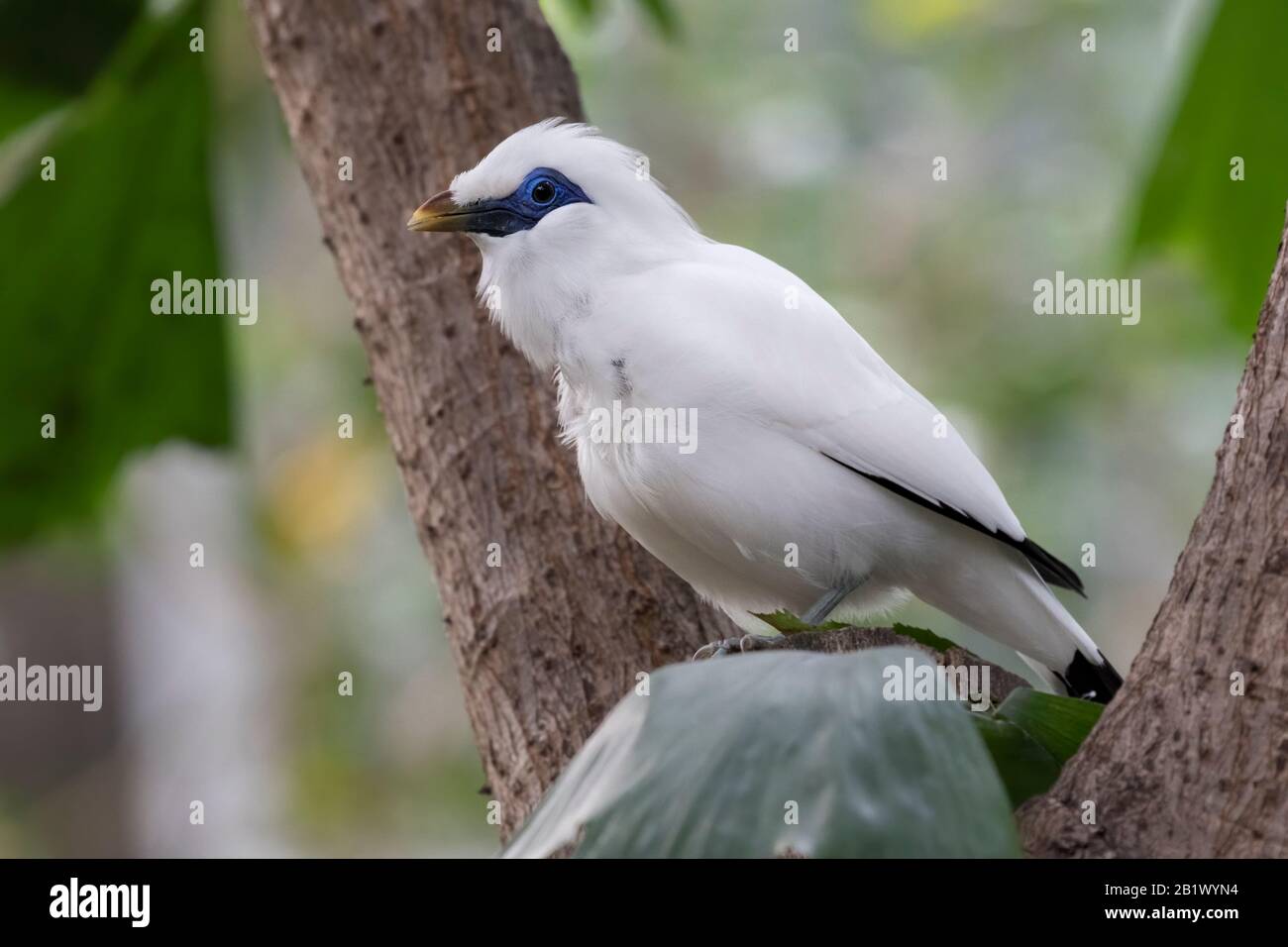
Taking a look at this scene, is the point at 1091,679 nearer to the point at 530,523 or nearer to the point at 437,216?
the point at 530,523

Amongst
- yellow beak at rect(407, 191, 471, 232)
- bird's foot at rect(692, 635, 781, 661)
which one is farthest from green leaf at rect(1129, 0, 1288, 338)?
bird's foot at rect(692, 635, 781, 661)

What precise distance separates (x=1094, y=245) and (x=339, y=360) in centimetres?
547

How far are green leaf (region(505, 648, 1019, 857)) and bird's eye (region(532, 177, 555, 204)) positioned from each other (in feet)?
6.05

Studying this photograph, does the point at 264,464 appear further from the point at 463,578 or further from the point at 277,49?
the point at 463,578

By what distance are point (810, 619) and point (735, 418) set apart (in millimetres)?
543

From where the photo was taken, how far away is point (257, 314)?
10.6 metres

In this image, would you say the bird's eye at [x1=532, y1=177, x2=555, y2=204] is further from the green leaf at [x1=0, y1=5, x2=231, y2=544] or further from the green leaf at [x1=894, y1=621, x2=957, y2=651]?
the green leaf at [x1=0, y1=5, x2=231, y2=544]

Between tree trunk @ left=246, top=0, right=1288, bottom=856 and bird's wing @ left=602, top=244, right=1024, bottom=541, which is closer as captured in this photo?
tree trunk @ left=246, top=0, right=1288, bottom=856

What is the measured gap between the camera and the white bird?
10.4ft

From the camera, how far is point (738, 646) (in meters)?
3.21

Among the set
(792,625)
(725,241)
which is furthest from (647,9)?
(725,241)

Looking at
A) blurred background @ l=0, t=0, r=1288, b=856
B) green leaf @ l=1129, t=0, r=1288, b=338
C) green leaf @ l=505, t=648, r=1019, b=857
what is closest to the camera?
green leaf @ l=505, t=648, r=1019, b=857

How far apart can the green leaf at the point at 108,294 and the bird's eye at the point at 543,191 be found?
1906 millimetres
